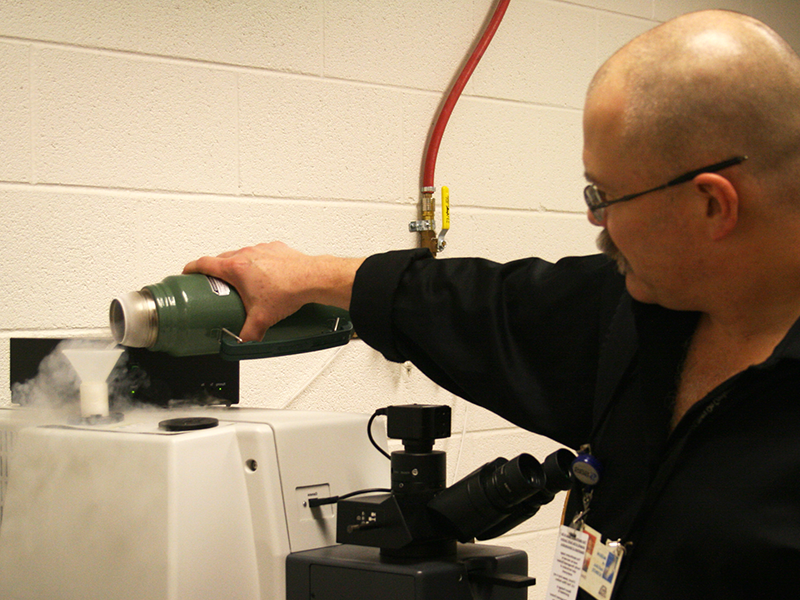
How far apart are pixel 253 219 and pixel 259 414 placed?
2.26 feet

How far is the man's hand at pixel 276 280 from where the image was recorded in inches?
41.8

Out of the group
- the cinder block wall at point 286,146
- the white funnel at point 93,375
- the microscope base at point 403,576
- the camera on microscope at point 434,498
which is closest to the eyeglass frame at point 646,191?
the camera on microscope at point 434,498

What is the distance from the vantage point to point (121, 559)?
2.92ft

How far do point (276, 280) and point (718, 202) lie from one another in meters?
0.56

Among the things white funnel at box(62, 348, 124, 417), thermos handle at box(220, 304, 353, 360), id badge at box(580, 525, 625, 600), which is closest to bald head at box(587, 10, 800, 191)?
id badge at box(580, 525, 625, 600)

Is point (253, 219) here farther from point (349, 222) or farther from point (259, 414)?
point (259, 414)

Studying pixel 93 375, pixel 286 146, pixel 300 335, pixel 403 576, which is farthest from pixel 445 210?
pixel 403 576

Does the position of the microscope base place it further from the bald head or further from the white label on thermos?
the bald head

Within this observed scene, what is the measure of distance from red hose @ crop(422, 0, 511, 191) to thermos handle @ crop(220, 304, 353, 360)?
0.73 metres

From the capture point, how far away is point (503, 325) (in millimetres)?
1056

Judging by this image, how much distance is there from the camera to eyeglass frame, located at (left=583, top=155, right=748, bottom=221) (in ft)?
2.56

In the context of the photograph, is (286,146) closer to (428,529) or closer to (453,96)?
(453,96)

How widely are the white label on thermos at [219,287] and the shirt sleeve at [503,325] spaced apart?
0.56ft

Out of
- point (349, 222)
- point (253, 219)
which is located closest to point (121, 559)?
point (253, 219)
